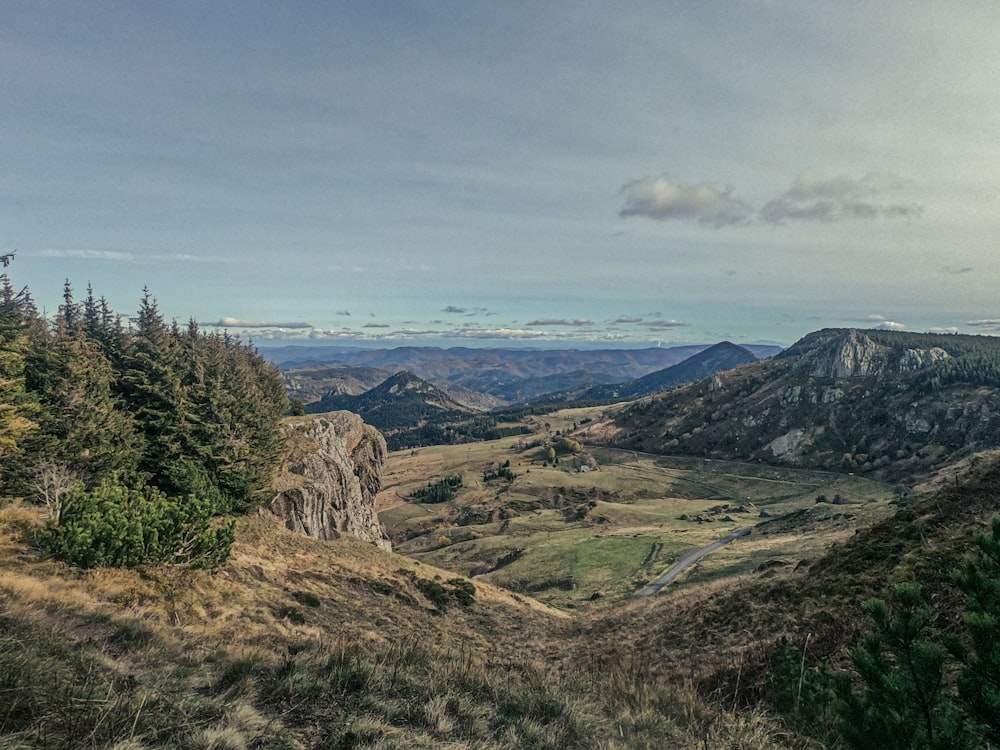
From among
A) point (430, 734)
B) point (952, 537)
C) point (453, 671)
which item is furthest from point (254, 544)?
point (952, 537)

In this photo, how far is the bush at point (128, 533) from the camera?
54.4 ft

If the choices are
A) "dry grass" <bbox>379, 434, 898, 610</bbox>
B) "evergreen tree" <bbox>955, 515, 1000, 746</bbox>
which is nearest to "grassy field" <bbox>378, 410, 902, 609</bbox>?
"dry grass" <bbox>379, 434, 898, 610</bbox>

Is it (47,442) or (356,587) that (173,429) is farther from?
(356,587)

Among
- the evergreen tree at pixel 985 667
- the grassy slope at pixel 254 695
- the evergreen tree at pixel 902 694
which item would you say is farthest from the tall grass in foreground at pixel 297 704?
the evergreen tree at pixel 985 667

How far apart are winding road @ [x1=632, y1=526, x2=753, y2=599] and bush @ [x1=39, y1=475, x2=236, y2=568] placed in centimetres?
5078

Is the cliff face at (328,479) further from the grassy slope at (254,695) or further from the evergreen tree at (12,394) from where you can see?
the grassy slope at (254,695)

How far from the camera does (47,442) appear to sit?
94.1 ft

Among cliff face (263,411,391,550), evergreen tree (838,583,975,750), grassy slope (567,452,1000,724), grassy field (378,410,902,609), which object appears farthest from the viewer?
grassy field (378,410,902,609)

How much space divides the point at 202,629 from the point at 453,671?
28.7 feet

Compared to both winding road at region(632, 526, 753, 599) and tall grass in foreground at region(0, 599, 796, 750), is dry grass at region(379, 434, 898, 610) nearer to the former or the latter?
winding road at region(632, 526, 753, 599)

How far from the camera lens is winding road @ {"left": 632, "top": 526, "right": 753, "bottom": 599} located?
208 ft

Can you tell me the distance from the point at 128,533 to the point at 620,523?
120 metres

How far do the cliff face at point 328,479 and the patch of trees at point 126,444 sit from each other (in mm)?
9649

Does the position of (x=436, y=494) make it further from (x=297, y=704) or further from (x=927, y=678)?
(x=927, y=678)
